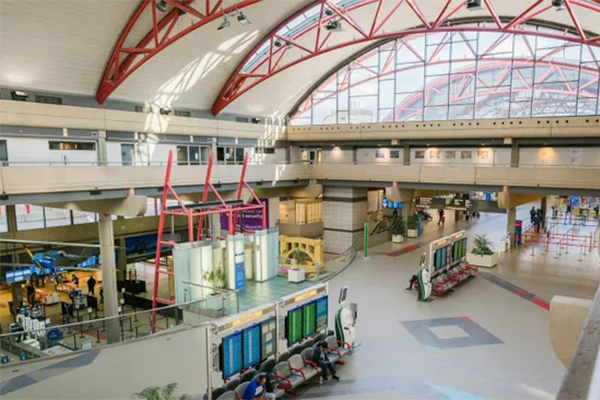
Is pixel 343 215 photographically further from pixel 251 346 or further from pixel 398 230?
pixel 251 346

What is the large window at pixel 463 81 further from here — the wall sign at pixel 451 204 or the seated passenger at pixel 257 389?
the seated passenger at pixel 257 389

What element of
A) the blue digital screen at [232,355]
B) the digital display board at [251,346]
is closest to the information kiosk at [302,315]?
the digital display board at [251,346]

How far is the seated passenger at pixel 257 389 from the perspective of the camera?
894 centimetres

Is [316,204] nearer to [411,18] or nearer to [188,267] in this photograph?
[411,18]

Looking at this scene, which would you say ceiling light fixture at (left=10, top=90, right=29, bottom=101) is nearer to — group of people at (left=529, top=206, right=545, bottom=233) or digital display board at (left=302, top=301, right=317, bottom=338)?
digital display board at (left=302, top=301, right=317, bottom=338)

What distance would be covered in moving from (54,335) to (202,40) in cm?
1811

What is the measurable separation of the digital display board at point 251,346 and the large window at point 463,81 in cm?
2361

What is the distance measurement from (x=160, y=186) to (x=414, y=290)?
41.6ft

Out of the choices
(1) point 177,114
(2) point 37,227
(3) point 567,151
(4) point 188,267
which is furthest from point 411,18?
(2) point 37,227

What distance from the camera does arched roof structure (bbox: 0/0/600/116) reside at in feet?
64.9

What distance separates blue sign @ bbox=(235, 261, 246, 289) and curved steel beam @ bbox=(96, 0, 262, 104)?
455 inches

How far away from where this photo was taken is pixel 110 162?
23.2 metres

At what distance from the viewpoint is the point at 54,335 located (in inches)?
439

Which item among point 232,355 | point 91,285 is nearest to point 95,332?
point 232,355
